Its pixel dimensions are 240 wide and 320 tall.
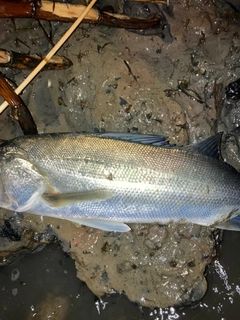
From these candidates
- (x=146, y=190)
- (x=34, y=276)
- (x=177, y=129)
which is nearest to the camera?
(x=146, y=190)

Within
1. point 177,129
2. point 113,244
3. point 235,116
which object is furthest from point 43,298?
point 235,116

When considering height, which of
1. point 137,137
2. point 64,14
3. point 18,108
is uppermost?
point 64,14

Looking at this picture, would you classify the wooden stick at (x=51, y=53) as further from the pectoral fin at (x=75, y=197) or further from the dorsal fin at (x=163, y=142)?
the pectoral fin at (x=75, y=197)

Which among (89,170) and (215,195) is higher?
(89,170)

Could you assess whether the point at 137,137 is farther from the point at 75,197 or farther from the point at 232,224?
the point at 232,224

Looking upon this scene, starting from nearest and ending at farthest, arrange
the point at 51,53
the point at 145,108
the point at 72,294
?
the point at 51,53 < the point at 145,108 < the point at 72,294

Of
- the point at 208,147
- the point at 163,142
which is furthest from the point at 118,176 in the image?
the point at 208,147

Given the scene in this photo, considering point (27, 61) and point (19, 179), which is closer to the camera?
point (19, 179)

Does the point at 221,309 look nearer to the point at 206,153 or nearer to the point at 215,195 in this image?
the point at 215,195

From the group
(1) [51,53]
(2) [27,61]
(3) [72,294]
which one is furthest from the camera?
(3) [72,294]
